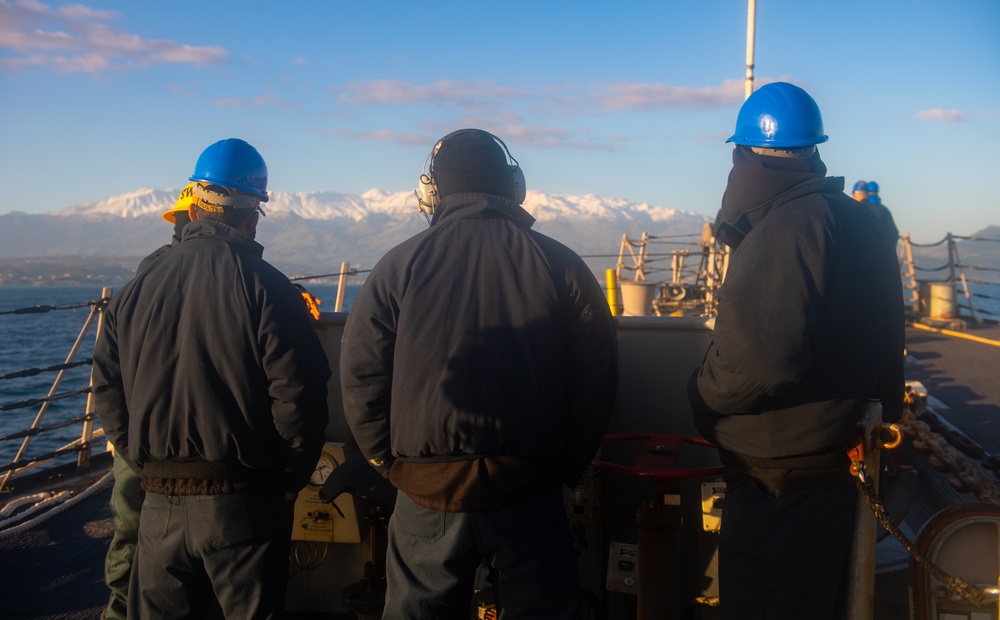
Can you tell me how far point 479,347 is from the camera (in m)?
2.60

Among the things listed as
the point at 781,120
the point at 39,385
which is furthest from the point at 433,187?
the point at 39,385

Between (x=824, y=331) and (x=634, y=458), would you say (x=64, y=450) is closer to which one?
(x=634, y=458)

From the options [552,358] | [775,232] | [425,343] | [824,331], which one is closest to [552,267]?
[552,358]

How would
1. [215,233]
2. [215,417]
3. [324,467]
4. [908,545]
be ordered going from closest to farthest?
[908,545]
[215,417]
[215,233]
[324,467]

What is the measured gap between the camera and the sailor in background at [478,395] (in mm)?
2588

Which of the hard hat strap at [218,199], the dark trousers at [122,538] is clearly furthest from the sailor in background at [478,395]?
the dark trousers at [122,538]

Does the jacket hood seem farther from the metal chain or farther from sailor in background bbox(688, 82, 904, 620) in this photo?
the metal chain

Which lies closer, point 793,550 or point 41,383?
point 793,550

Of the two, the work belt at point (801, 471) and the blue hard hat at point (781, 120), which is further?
the blue hard hat at point (781, 120)

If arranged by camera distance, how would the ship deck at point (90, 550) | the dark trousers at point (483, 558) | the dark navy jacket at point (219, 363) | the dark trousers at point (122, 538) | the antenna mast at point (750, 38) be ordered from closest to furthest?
the dark trousers at point (483, 558)
the dark navy jacket at point (219, 363)
the dark trousers at point (122, 538)
the ship deck at point (90, 550)
the antenna mast at point (750, 38)

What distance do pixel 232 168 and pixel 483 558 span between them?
6.54 feet

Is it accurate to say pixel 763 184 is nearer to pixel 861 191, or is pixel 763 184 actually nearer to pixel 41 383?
pixel 861 191

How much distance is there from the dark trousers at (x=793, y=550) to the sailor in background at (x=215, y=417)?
1.68 meters

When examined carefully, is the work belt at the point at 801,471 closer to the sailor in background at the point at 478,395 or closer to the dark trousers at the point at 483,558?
the sailor in background at the point at 478,395
